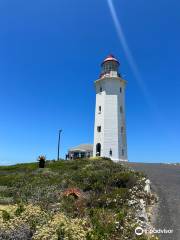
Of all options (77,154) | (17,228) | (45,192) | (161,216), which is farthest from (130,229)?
(77,154)

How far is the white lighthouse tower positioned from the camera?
1796 inches

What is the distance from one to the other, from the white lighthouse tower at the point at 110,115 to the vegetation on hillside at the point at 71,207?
19052mm

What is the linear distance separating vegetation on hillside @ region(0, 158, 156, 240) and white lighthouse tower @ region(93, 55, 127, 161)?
62.5 ft

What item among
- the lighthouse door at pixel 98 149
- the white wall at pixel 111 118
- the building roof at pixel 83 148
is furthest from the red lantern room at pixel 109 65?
the building roof at pixel 83 148

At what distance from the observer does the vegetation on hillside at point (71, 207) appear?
445 inches

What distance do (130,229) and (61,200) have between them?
608cm

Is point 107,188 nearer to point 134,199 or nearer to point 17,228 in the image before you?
point 134,199

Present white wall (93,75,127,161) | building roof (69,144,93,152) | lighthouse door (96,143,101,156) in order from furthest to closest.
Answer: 1. building roof (69,144,93,152)
2. lighthouse door (96,143,101,156)
3. white wall (93,75,127,161)

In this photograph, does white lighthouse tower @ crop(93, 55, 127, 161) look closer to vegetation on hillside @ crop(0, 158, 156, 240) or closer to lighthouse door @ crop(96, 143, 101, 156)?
lighthouse door @ crop(96, 143, 101, 156)

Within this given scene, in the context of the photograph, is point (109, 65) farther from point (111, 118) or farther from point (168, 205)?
point (168, 205)

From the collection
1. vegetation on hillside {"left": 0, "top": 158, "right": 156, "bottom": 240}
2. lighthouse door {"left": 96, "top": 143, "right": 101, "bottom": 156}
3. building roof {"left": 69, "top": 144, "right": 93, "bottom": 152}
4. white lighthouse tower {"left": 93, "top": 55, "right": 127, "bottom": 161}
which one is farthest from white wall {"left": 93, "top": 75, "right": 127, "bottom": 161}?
vegetation on hillside {"left": 0, "top": 158, "right": 156, "bottom": 240}

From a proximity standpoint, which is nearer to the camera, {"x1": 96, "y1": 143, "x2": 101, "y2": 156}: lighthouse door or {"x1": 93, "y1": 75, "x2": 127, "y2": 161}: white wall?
{"x1": 93, "y1": 75, "x2": 127, "y2": 161}: white wall

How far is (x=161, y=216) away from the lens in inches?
603

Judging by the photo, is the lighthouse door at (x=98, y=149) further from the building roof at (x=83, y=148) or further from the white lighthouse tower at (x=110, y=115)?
the building roof at (x=83, y=148)
